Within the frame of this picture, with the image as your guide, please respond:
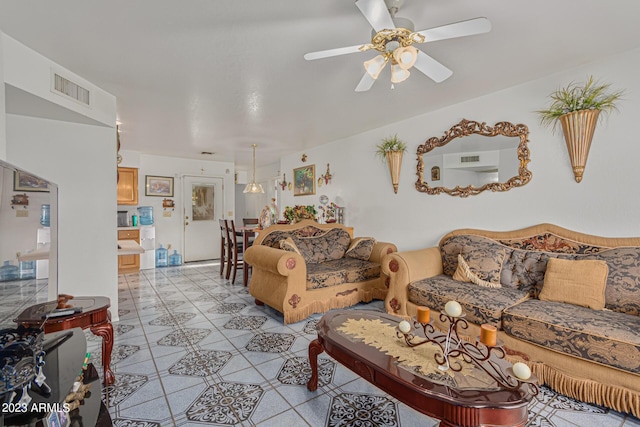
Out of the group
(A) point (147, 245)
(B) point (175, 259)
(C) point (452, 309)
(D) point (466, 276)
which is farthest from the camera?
(B) point (175, 259)

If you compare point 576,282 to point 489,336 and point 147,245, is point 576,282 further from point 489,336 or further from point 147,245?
point 147,245

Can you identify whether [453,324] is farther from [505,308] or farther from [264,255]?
[264,255]

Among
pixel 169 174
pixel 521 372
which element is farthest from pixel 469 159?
pixel 169 174

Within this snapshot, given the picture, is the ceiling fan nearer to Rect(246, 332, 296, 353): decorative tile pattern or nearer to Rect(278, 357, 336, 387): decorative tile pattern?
Rect(278, 357, 336, 387): decorative tile pattern

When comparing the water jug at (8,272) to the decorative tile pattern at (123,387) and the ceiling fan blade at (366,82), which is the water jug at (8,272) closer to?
the decorative tile pattern at (123,387)

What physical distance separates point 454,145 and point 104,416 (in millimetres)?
3759

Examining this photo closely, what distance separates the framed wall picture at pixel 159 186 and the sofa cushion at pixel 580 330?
258 inches

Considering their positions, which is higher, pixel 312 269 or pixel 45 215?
pixel 45 215

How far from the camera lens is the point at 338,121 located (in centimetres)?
412

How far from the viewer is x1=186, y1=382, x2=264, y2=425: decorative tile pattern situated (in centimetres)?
170

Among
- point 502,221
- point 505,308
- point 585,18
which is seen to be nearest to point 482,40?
point 585,18

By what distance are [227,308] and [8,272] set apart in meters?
2.66

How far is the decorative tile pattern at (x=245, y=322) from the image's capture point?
305 centimetres

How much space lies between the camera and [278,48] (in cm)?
222
